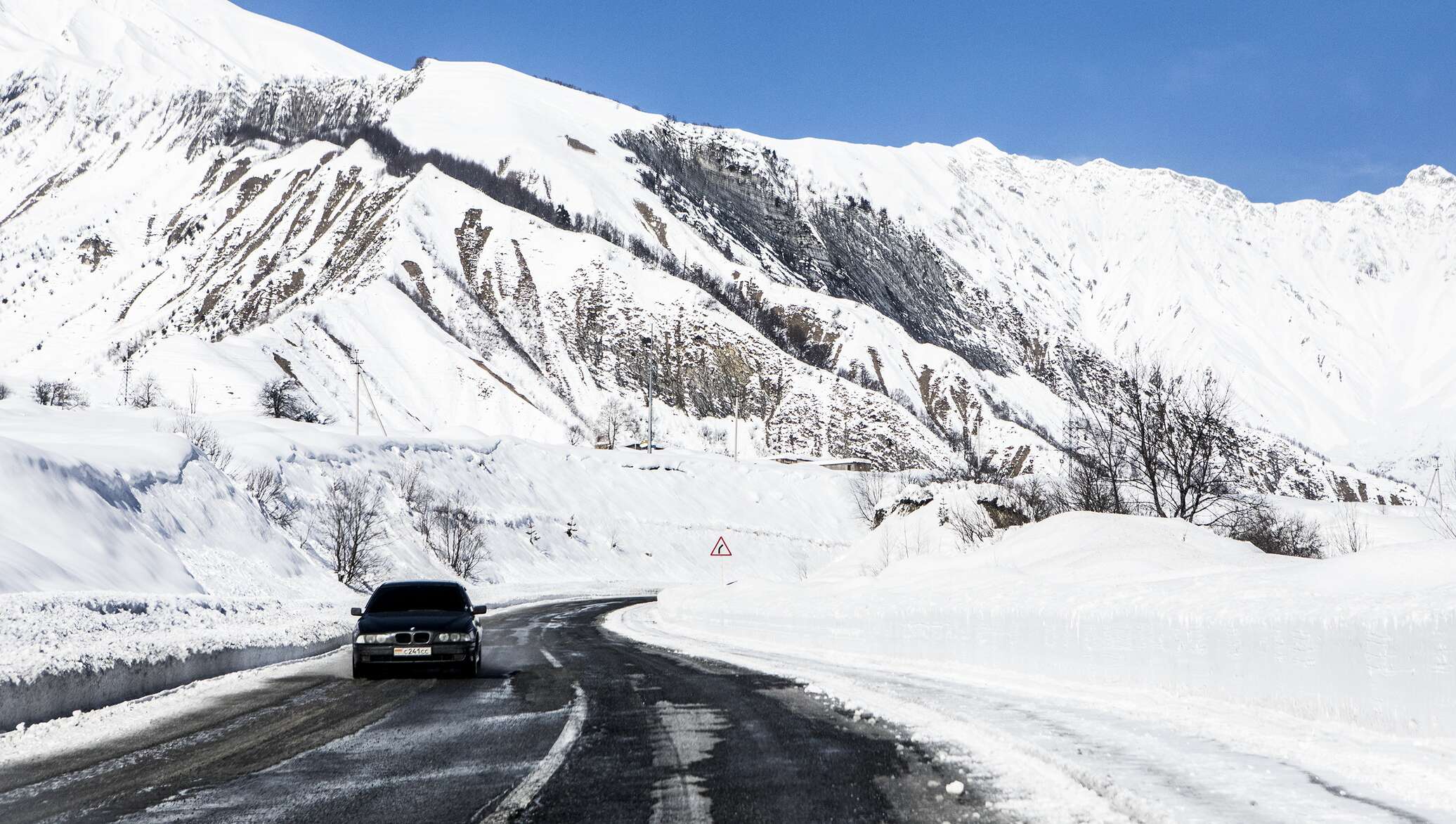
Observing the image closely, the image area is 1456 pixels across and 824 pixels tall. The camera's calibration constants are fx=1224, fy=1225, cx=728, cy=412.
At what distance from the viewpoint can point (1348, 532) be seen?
177 feet

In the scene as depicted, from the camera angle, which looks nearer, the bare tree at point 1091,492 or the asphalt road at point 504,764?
the asphalt road at point 504,764

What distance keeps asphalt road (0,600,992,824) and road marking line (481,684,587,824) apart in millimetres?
26

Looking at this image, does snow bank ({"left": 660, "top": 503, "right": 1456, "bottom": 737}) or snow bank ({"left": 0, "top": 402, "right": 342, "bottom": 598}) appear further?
snow bank ({"left": 0, "top": 402, "right": 342, "bottom": 598})

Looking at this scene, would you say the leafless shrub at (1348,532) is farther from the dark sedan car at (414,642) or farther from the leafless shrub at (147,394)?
the leafless shrub at (147,394)

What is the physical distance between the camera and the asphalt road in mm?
7543

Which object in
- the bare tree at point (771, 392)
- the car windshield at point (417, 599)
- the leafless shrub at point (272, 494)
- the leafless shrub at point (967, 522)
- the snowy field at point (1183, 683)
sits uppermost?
the bare tree at point (771, 392)

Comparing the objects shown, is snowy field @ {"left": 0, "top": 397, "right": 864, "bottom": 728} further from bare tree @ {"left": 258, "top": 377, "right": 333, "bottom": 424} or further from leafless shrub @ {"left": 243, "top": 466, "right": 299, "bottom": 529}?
bare tree @ {"left": 258, "top": 377, "right": 333, "bottom": 424}

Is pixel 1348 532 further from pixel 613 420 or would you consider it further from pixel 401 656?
pixel 613 420

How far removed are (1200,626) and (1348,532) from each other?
4717 centimetres

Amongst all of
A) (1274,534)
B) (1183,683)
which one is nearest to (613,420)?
(1274,534)

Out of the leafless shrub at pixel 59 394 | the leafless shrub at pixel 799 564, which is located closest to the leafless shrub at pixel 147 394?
the leafless shrub at pixel 59 394

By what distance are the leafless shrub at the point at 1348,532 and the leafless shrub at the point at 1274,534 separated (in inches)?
46.4

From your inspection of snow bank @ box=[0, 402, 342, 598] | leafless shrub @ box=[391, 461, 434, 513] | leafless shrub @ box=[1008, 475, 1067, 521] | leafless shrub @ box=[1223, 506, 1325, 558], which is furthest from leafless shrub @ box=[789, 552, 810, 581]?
leafless shrub @ box=[1223, 506, 1325, 558]

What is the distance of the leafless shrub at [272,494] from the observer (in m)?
65.6
